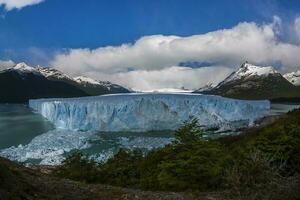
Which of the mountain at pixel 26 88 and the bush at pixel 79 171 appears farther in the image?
the mountain at pixel 26 88

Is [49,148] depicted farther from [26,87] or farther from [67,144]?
[26,87]

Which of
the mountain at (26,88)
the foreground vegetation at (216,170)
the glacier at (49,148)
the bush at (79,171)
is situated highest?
the mountain at (26,88)

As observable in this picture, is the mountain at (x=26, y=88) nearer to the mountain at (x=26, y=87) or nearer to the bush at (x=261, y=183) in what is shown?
the mountain at (x=26, y=87)

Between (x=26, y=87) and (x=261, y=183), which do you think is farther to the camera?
(x=26, y=87)

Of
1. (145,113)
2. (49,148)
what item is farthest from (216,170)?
(145,113)

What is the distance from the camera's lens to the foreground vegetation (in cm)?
778

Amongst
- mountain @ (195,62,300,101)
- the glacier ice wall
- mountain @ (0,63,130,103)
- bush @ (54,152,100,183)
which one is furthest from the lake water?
mountain @ (195,62,300,101)

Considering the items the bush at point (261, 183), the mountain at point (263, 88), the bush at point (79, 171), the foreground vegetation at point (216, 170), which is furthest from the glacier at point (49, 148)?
the mountain at point (263, 88)

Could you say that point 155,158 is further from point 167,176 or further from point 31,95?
point 31,95

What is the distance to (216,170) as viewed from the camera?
10.3m

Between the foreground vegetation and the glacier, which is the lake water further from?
the foreground vegetation

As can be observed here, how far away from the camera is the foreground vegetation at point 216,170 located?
7781 millimetres

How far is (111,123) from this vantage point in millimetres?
39594

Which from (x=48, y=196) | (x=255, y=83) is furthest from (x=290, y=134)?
(x=255, y=83)
